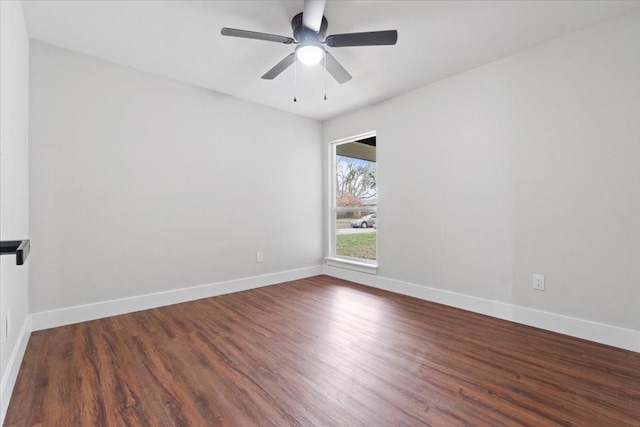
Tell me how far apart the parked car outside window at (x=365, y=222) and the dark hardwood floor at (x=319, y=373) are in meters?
1.54

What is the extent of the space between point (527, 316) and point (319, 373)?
2.00 meters

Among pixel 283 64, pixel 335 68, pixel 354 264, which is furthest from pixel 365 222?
pixel 283 64

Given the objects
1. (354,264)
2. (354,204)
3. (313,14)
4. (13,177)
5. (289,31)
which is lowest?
(354,264)


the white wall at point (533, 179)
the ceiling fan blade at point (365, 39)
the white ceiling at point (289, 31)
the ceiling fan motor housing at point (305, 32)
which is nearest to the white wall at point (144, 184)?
the white ceiling at point (289, 31)

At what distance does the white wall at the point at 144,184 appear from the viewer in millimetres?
2529

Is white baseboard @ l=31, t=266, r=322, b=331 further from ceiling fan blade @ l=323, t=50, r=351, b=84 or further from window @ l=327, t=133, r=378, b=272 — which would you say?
ceiling fan blade @ l=323, t=50, r=351, b=84

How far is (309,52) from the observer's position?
2.13 metres

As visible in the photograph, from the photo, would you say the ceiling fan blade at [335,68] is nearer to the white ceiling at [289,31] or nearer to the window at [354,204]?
the white ceiling at [289,31]

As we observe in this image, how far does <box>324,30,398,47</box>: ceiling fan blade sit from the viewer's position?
6.40ft

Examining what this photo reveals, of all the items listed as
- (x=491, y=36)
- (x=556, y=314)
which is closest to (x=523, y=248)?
(x=556, y=314)

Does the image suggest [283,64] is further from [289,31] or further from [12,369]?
[12,369]

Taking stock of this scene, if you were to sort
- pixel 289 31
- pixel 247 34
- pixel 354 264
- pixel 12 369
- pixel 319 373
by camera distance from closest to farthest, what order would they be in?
pixel 12 369
pixel 319 373
pixel 247 34
pixel 289 31
pixel 354 264

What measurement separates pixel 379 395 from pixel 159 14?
9.71 feet

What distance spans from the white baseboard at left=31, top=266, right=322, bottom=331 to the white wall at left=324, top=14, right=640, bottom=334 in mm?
1798
